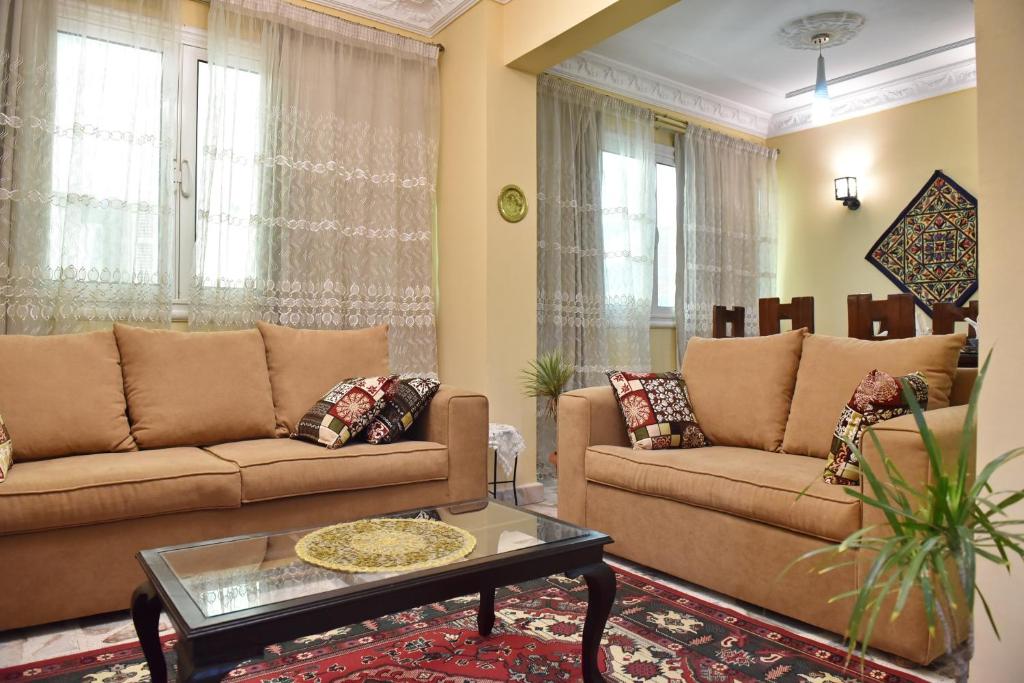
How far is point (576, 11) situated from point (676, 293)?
2523 mm

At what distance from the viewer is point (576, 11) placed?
3.62 metres

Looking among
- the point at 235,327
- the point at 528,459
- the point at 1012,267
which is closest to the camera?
the point at 1012,267

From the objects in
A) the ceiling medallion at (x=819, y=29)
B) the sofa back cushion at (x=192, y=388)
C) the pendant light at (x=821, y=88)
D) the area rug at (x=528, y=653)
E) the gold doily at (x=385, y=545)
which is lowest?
the area rug at (x=528, y=653)

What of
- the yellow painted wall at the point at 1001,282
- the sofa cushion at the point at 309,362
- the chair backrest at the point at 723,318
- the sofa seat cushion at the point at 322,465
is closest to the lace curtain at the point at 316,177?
the sofa cushion at the point at 309,362

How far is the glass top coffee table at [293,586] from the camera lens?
4.27ft

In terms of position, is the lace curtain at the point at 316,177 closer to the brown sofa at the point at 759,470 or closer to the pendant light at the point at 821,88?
the brown sofa at the point at 759,470

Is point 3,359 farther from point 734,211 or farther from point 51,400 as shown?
point 734,211

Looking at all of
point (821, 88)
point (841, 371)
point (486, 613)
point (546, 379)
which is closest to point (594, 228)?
point (546, 379)

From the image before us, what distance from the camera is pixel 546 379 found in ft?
13.3

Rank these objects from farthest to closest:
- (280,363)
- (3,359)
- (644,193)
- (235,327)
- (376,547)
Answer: (644,193) < (235,327) < (280,363) < (3,359) < (376,547)

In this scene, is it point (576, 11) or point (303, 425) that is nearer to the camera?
point (303, 425)

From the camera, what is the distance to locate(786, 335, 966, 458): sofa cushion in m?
2.41


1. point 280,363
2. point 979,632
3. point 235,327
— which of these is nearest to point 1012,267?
point 979,632

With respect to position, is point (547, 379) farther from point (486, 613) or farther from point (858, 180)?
point (858, 180)
